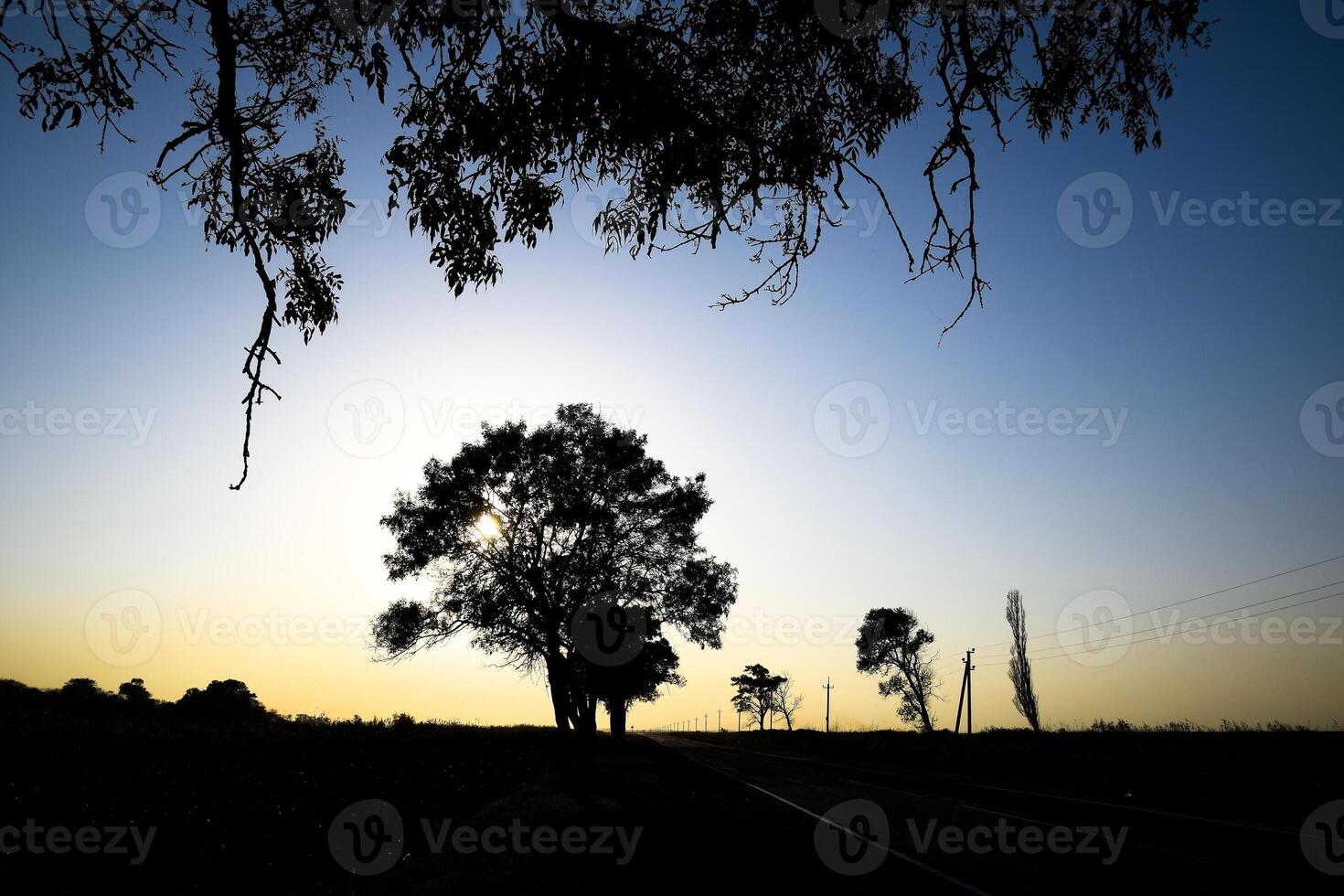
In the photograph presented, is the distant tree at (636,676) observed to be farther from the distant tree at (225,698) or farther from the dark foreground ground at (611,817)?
the distant tree at (225,698)

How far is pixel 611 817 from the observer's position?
13.7 m

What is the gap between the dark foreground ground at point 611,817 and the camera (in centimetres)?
862

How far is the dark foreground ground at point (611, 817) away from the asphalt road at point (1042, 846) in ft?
0.19

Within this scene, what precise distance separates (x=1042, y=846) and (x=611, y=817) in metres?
7.42

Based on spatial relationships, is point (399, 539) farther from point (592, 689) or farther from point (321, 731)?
point (321, 731)

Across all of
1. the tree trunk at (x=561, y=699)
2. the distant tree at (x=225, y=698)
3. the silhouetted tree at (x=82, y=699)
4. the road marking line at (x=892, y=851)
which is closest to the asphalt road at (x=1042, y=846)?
the road marking line at (x=892, y=851)

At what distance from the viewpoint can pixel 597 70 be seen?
271 inches

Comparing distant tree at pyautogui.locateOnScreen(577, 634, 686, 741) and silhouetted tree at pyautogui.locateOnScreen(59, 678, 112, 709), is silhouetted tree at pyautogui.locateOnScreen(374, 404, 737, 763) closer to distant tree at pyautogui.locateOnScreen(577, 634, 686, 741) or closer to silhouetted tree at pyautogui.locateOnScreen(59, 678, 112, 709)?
distant tree at pyautogui.locateOnScreen(577, 634, 686, 741)

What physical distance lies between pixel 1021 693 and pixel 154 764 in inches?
2399

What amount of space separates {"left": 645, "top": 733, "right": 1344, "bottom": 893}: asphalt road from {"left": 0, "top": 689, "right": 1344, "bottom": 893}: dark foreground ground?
6 cm

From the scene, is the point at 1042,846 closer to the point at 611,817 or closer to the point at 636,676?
the point at 611,817

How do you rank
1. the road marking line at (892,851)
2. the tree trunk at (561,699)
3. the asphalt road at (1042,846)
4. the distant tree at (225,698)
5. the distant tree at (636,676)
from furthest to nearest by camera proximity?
the distant tree at (225,698)
the distant tree at (636,676)
the tree trunk at (561,699)
the asphalt road at (1042,846)
the road marking line at (892,851)

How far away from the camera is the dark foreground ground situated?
8.62 meters

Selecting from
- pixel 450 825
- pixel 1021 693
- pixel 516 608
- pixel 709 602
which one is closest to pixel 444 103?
pixel 450 825
